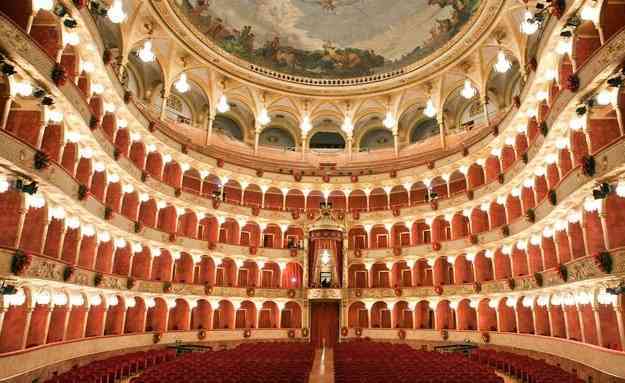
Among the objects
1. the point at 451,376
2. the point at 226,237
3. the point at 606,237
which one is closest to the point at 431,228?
Answer: the point at 226,237

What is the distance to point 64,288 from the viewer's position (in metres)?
17.9

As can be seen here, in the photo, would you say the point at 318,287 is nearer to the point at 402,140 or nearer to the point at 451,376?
the point at 402,140

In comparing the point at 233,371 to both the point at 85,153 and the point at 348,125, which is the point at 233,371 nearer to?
the point at 85,153

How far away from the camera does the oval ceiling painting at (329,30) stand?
109ft

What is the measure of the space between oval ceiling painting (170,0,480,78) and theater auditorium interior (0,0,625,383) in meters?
0.19

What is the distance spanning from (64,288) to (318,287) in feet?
68.8

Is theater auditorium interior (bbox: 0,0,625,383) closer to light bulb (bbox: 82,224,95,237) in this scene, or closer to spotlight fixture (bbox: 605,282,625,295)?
light bulb (bbox: 82,224,95,237)

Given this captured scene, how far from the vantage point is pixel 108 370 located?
49.3ft

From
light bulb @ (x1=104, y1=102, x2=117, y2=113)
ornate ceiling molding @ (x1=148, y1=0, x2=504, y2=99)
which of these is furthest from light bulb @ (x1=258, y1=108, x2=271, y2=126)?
light bulb @ (x1=104, y1=102, x2=117, y2=113)

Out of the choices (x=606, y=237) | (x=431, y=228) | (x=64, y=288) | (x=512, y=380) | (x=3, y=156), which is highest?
(x=431, y=228)

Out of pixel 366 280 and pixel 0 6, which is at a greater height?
pixel 0 6

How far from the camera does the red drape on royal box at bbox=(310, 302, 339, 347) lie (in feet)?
115

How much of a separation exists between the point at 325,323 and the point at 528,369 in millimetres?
21832

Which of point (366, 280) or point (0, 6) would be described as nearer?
point (0, 6)
